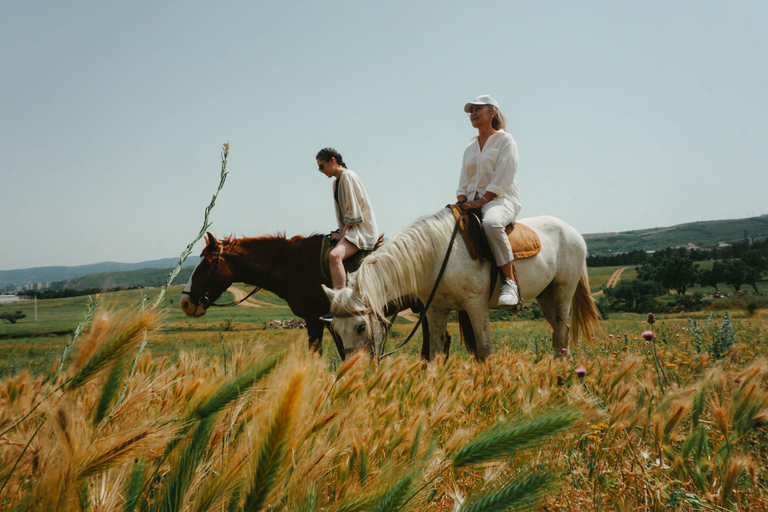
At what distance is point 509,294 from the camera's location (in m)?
4.58

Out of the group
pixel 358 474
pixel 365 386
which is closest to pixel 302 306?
pixel 365 386

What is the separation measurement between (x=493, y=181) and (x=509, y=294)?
4.45 feet

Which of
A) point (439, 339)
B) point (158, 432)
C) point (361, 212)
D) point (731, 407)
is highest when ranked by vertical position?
point (361, 212)

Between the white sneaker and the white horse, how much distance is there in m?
0.23

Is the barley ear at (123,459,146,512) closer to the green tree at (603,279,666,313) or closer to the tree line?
the green tree at (603,279,666,313)

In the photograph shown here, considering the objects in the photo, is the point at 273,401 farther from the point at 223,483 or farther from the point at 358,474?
the point at 358,474

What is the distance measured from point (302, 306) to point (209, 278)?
1.45 meters

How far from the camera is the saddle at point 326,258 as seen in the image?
230 inches

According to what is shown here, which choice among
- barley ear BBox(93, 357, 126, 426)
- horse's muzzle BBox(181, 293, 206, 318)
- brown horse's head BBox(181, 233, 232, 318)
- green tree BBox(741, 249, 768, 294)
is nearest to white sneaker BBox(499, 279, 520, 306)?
barley ear BBox(93, 357, 126, 426)

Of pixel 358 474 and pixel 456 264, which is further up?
pixel 456 264

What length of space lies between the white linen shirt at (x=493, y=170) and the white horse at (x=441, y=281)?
1.90 feet

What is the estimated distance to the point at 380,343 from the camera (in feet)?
14.5

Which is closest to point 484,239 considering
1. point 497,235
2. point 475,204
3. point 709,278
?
point 497,235

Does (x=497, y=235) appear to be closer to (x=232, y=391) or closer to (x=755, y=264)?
(x=232, y=391)
